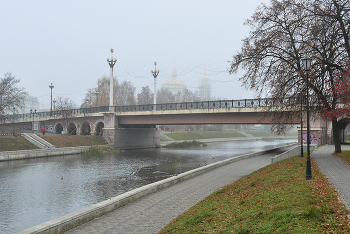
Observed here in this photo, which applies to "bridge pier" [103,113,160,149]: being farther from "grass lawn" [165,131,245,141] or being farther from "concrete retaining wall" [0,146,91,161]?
"grass lawn" [165,131,245,141]

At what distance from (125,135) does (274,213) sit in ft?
156

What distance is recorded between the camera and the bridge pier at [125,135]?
5191 centimetres

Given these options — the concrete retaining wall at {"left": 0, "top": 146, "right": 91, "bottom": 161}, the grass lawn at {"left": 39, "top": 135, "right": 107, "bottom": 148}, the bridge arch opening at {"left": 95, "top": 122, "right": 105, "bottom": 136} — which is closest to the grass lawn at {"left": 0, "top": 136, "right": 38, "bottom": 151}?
the concrete retaining wall at {"left": 0, "top": 146, "right": 91, "bottom": 161}

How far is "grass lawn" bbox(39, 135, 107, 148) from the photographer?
46.2m

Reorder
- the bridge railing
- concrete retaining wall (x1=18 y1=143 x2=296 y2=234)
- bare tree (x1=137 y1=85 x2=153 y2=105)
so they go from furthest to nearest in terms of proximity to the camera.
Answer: bare tree (x1=137 y1=85 x2=153 y2=105)
the bridge railing
concrete retaining wall (x1=18 y1=143 x2=296 y2=234)

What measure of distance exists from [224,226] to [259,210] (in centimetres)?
121

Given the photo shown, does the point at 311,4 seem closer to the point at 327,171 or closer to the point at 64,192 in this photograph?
the point at 327,171

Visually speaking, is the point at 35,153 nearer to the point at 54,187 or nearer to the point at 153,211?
the point at 54,187

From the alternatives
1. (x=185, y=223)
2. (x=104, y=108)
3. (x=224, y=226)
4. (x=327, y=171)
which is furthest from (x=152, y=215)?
(x=104, y=108)

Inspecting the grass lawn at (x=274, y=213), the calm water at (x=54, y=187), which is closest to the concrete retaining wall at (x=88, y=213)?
the grass lawn at (x=274, y=213)

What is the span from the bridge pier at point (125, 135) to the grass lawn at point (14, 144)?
43.7ft

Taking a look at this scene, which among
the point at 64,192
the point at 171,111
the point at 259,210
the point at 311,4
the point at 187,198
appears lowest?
the point at 64,192

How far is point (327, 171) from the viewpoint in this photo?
15117mm

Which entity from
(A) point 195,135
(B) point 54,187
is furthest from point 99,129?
(B) point 54,187
